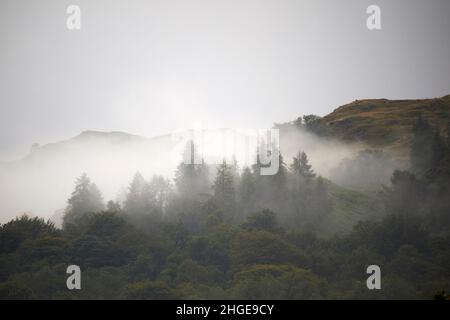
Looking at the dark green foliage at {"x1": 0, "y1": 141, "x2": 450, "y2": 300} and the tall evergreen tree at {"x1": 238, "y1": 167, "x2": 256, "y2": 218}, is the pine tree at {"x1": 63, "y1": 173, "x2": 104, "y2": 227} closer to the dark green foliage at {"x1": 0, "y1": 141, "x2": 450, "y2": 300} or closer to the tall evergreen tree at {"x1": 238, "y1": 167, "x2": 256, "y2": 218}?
the dark green foliage at {"x1": 0, "y1": 141, "x2": 450, "y2": 300}

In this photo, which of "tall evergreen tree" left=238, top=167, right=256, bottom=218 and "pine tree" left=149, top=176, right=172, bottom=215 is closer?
"pine tree" left=149, top=176, right=172, bottom=215

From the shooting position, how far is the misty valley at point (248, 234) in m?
102

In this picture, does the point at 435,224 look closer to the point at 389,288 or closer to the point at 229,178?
the point at 389,288

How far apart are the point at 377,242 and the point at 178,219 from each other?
3668 cm

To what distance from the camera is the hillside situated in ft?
555

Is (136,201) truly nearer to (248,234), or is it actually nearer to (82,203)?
(82,203)

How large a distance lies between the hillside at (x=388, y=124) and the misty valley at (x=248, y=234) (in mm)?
15855

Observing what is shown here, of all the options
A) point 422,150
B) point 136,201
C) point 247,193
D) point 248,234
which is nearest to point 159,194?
point 136,201

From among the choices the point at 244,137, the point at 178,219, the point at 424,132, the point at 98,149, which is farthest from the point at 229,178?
the point at 98,149

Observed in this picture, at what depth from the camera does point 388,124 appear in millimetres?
182500

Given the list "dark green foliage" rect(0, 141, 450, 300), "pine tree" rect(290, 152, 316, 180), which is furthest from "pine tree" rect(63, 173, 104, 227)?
"pine tree" rect(290, 152, 316, 180)

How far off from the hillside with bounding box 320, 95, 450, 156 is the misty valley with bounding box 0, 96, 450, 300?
52.0 feet

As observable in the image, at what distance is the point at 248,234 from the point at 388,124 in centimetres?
8158

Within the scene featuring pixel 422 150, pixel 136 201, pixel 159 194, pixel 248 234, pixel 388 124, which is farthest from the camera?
pixel 388 124
